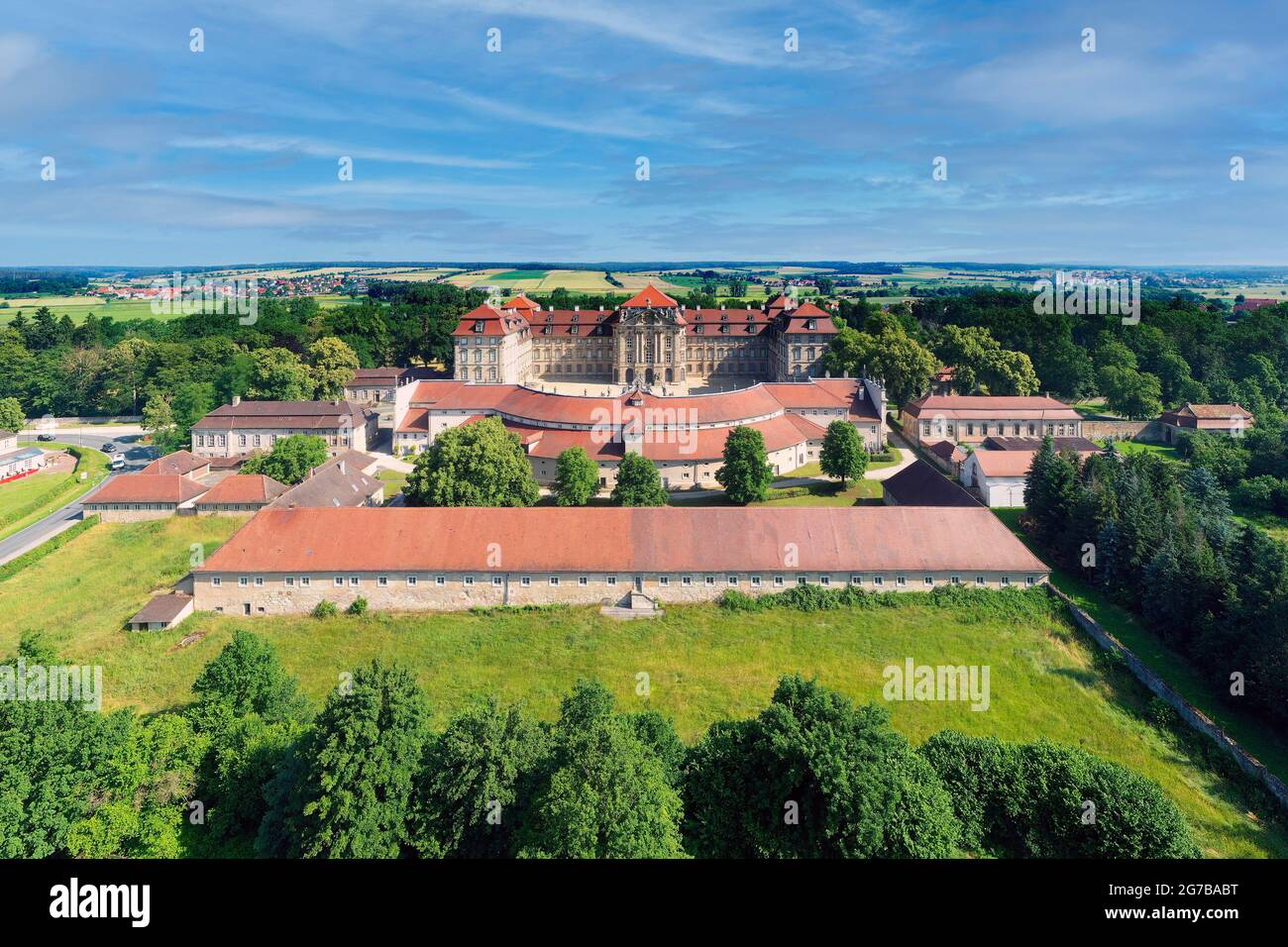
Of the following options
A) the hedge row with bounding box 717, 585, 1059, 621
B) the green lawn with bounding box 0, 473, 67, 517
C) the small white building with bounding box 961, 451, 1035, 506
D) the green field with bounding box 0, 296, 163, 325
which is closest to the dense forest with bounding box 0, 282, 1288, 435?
the green lawn with bounding box 0, 473, 67, 517

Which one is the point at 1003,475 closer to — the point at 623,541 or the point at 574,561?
the point at 623,541

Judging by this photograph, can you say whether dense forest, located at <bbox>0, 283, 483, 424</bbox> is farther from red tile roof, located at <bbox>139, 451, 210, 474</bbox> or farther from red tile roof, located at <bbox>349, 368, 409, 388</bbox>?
red tile roof, located at <bbox>139, 451, 210, 474</bbox>

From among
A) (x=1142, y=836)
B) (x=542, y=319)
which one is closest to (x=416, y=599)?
(x=1142, y=836)

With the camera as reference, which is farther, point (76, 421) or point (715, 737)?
point (76, 421)

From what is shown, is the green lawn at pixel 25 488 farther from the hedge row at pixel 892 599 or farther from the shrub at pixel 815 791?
the shrub at pixel 815 791

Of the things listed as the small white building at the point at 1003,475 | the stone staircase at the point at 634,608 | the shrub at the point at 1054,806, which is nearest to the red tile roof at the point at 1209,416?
the small white building at the point at 1003,475

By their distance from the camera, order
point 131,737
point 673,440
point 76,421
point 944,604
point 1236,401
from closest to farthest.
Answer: point 131,737, point 944,604, point 673,440, point 1236,401, point 76,421

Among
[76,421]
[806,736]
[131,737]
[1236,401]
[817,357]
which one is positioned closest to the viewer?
[806,736]
